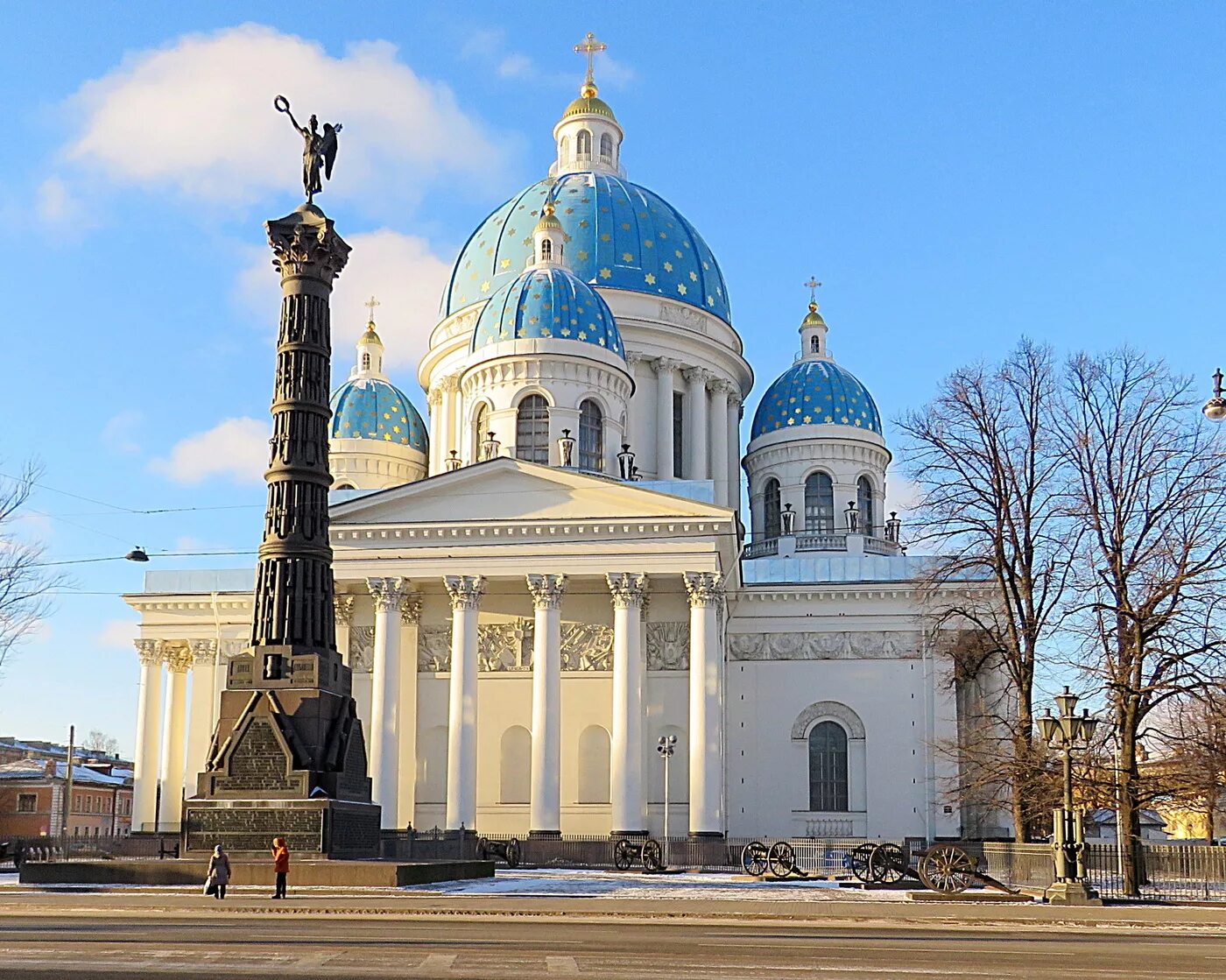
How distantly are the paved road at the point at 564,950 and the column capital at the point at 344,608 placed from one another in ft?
90.2

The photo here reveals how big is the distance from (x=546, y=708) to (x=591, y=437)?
468 inches

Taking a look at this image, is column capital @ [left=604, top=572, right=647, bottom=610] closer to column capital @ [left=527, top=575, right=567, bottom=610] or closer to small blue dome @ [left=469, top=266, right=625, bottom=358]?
column capital @ [left=527, top=575, right=567, bottom=610]

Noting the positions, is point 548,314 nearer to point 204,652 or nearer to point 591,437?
point 591,437

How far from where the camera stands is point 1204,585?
30422mm

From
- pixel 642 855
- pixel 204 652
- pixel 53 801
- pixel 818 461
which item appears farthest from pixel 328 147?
pixel 53 801

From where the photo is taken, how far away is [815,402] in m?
62.7

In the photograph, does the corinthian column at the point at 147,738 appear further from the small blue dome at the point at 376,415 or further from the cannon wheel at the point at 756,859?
the cannon wheel at the point at 756,859

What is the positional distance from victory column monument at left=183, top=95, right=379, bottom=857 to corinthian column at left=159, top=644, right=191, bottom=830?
25.7 m

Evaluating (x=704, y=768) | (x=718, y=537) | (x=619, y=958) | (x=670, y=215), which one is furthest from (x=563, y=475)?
(x=619, y=958)

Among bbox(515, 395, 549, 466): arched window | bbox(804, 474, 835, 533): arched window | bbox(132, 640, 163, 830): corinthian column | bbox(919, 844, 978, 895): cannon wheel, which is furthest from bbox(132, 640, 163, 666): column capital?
bbox(919, 844, 978, 895): cannon wheel

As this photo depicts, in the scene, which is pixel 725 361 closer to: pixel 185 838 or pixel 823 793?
pixel 823 793

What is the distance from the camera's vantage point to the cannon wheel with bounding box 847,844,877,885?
33.0m

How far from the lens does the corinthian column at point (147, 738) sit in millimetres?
51469

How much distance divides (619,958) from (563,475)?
31.1 m
